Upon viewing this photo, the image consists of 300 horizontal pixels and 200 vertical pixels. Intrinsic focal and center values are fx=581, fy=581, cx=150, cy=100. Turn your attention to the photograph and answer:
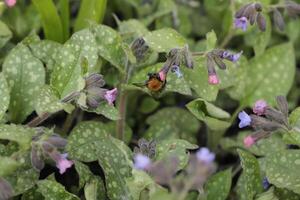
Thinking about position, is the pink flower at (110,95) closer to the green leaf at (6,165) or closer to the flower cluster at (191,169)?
the green leaf at (6,165)

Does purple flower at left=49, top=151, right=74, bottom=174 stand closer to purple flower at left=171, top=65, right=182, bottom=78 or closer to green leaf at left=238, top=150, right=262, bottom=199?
purple flower at left=171, top=65, right=182, bottom=78

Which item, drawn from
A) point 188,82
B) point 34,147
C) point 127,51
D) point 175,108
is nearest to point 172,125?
point 175,108

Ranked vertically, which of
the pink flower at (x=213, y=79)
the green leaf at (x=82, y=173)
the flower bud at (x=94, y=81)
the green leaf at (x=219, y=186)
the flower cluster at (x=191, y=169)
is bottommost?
the green leaf at (x=219, y=186)

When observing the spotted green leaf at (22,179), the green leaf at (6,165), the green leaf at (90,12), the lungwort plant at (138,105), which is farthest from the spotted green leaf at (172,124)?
the green leaf at (6,165)

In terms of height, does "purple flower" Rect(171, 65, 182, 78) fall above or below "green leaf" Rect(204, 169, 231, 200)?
above

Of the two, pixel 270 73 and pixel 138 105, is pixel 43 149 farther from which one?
pixel 270 73

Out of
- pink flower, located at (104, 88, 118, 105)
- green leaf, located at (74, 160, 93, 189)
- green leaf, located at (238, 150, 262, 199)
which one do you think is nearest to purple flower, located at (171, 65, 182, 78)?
pink flower, located at (104, 88, 118, 105)

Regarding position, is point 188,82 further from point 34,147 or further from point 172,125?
point 34,147
